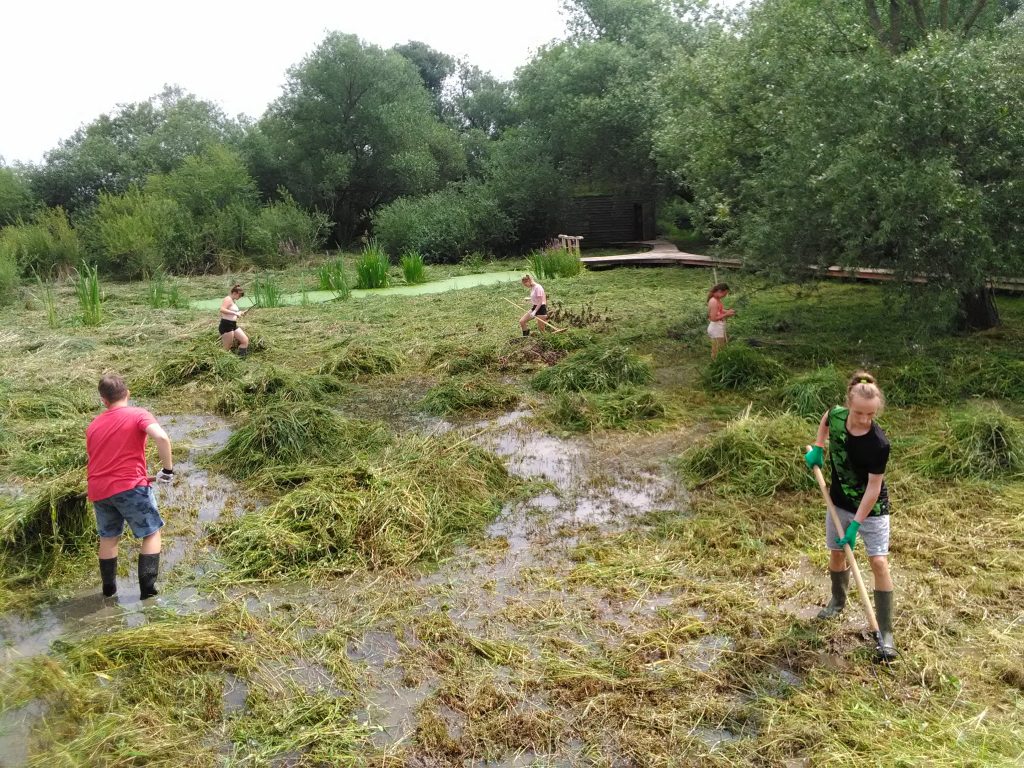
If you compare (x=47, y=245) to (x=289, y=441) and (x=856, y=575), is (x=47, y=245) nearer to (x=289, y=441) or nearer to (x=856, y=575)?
(x=289, y=441)

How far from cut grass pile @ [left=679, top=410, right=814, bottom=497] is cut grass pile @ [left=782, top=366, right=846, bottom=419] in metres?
0.82

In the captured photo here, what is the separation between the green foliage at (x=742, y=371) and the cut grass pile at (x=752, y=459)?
2.02 meters

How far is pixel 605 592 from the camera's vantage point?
5188 millimetres

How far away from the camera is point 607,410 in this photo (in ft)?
29.3

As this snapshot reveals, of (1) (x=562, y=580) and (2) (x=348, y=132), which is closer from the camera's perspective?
(1) (x=562, y=580)

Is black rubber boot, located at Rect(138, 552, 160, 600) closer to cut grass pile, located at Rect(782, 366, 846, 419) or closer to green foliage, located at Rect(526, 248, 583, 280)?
cut grass pile, located at Rect(782, 366, 846, 419)

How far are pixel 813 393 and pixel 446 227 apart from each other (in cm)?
2171

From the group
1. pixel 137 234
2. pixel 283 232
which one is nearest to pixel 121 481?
pixel 137 234

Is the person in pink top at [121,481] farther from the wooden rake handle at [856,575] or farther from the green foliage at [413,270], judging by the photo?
the green foliage at [413,270]

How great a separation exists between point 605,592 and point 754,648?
1015 mm

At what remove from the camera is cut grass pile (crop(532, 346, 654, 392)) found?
32.4 ft

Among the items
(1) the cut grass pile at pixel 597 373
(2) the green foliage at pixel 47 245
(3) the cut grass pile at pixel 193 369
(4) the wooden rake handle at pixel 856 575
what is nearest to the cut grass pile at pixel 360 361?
(3) the cut grass pile at pixel 193 369

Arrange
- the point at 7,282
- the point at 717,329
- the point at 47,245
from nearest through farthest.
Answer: the point at 717,329 < the point at 7,282 < the point at 47,245

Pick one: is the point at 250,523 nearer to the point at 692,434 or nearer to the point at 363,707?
the point at 363,707
